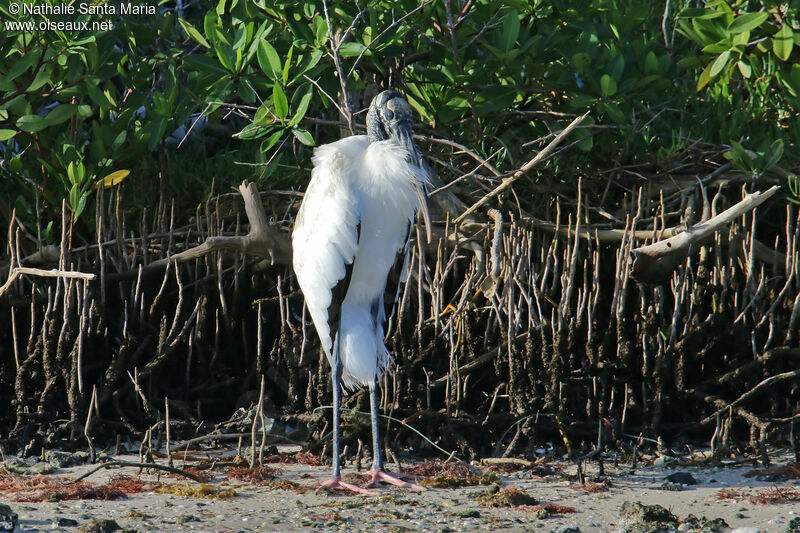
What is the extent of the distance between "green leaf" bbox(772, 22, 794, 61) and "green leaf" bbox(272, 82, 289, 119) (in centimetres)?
232

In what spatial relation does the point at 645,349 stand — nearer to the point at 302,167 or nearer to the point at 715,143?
the point at 715,143

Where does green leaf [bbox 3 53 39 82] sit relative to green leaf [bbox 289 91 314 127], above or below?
above

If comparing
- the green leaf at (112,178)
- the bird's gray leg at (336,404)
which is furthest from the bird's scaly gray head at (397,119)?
the green leaf at (112,178)

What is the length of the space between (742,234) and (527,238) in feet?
3.82

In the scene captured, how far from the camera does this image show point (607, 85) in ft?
14.3

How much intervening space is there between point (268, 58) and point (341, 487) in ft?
6.29

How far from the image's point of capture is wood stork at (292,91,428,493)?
4.11 metres

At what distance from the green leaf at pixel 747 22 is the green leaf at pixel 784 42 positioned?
0.15 meters

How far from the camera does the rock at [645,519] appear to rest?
10.6ft

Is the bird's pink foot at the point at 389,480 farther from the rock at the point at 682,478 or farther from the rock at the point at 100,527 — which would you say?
the rock at the point at 100,527

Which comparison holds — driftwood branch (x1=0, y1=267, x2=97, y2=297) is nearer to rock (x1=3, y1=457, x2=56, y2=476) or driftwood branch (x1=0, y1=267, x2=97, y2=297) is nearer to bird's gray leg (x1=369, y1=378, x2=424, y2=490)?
rock (x1=3, y1=457, x2=56, y2=476)

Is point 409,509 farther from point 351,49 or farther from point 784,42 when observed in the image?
point 784,42

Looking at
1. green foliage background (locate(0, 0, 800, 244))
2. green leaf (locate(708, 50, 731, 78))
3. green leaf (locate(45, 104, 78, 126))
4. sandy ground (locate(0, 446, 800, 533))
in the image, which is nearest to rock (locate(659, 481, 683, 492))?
sandy ground (locate(0, 446, 800, 533))

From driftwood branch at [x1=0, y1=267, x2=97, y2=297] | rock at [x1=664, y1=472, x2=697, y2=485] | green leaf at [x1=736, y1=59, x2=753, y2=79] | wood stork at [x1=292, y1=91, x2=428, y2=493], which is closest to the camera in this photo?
driftwood branch at [x1=0, y1=267, x2=97, y2=297]
